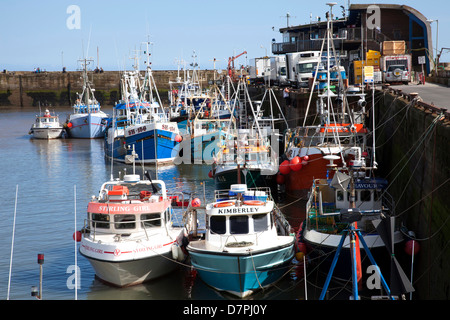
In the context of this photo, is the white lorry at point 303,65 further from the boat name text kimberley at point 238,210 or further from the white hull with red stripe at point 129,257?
the white hull with red stripe at point 129,257

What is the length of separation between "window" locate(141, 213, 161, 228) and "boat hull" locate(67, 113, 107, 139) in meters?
42.4

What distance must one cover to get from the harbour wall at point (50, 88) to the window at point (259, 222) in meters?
77.4

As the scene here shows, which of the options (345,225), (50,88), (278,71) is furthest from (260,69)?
(345,225)

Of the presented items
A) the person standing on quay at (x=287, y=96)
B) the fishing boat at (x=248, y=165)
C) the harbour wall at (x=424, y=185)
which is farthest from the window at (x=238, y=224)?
the person standing on quay at (x=287, y=96)

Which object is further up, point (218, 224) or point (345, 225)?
point (218, 224)

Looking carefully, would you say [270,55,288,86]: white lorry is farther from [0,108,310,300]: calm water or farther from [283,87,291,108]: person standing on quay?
[0,108,310,300]: calm water

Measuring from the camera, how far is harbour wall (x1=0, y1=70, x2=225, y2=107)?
302 ft

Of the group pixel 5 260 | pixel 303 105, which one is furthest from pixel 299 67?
pixel 5 260

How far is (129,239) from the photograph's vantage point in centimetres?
1639

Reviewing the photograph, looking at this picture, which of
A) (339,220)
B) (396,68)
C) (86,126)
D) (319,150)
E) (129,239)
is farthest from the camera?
(86,126)

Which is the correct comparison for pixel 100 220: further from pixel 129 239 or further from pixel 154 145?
pixel 154 145

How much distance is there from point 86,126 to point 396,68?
103ft

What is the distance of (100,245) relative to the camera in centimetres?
1614

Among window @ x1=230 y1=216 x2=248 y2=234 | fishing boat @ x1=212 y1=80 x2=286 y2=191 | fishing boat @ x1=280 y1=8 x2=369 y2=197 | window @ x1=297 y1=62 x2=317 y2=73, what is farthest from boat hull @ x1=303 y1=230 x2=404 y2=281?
window @ x1=297 y1=62 x2=317 y2=73
